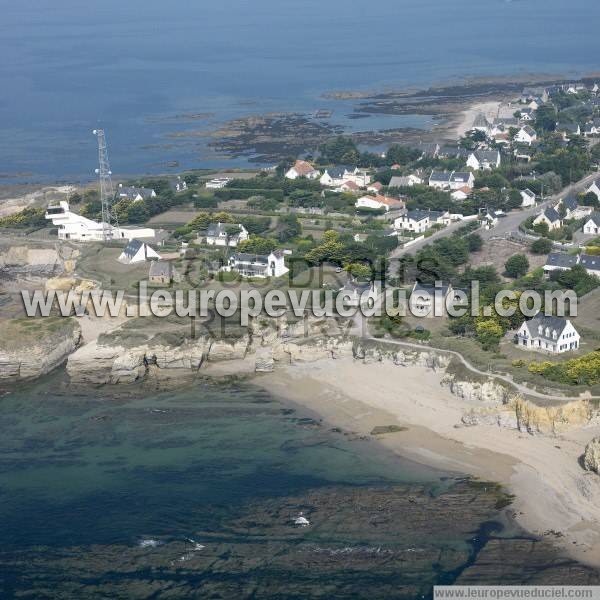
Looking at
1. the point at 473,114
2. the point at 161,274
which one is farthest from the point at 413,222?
the point at 473,114

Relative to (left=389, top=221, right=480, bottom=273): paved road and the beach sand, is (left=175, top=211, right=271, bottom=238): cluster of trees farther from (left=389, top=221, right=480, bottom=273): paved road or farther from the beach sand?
the beach sand

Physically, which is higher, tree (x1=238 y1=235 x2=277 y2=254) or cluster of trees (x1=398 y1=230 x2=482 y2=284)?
tree (x1=238 y1=235 x2=277 y2=254)

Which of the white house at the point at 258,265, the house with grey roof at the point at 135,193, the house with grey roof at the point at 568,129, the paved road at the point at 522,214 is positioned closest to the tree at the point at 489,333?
the white house at the point at 258,265

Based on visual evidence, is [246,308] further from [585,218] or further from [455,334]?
[585,218]

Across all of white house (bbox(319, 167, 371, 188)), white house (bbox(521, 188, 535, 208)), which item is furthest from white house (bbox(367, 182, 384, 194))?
white house (bbox(521, 188, 535, 208))

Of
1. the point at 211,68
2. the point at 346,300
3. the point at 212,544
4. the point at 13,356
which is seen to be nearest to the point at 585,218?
the point at 346,300

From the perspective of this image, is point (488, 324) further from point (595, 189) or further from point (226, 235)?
point (595, 189)

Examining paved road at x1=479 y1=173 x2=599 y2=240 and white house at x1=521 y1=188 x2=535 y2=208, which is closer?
paved road at x1=479 y1=173 x2=599 y2=240
